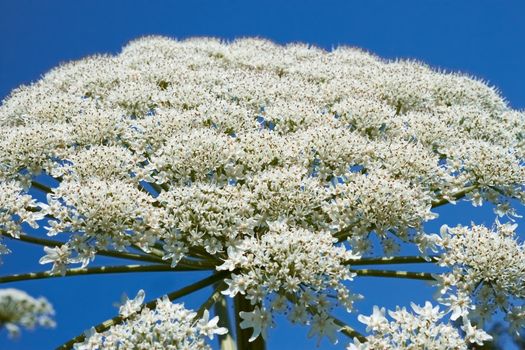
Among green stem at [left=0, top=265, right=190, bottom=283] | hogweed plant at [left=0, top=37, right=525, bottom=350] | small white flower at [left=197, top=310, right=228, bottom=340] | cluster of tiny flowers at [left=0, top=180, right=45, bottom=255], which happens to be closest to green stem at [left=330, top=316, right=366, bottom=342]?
hogweed plant at [left=0, top=37, right=525, bottom=350]

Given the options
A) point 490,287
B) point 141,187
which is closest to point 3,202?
point 141,187

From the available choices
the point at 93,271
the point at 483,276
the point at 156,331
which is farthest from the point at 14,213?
the point at 483,276

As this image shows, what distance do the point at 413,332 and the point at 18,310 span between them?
24.7 ft

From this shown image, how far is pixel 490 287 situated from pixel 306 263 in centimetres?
282

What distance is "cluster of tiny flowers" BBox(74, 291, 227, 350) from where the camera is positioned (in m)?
8.69

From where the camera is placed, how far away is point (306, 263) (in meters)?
9.09

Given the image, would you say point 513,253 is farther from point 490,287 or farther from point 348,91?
point 348,91

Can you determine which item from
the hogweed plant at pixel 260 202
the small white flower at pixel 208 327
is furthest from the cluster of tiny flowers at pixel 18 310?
the small white flower at pixel 208 327

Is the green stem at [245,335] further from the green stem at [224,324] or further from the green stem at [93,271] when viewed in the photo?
the green stem at [93,271]

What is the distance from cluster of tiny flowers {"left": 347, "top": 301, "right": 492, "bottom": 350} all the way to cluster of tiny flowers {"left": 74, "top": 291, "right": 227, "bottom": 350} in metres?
1.84

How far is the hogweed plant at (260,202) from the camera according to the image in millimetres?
9102

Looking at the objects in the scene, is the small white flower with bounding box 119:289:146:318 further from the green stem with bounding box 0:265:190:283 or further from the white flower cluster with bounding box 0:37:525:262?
the green stem with bounding box 0:265:190:283

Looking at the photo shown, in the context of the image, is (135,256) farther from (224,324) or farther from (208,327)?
(224,324)

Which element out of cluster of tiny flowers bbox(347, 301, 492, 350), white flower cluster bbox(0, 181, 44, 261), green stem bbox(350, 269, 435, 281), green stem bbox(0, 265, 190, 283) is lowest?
cluster of tiny flowers bbox(347, 301, 492, 350)
